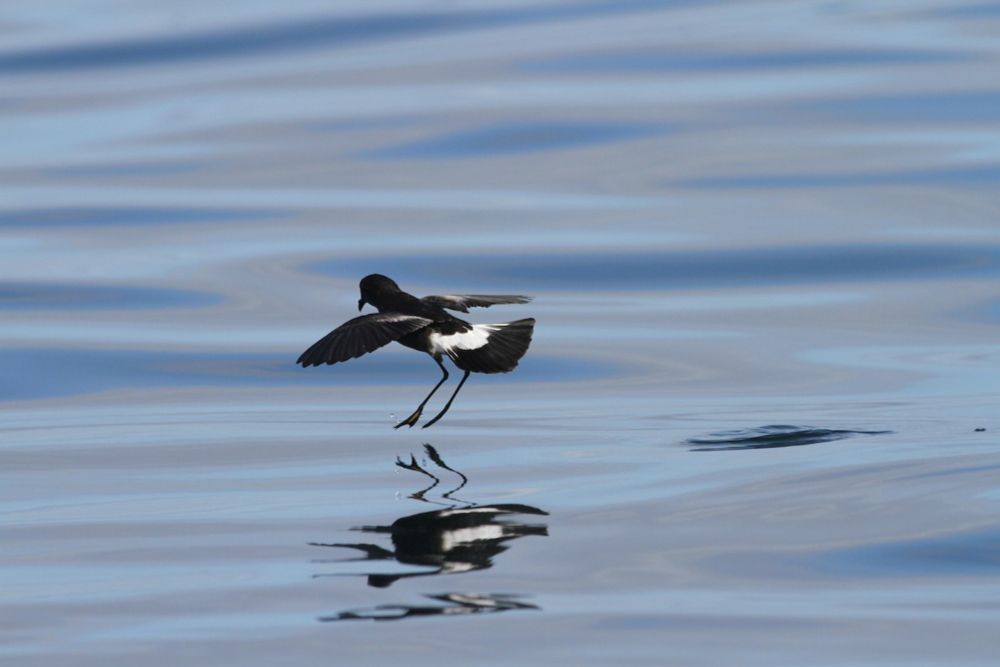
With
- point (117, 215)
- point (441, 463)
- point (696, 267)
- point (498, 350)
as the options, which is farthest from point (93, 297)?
point (441, 463)

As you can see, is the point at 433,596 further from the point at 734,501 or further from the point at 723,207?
the point at 723,207

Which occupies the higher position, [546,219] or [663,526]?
[546,219]

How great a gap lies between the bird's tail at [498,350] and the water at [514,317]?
277 millimetres

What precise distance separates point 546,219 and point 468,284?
6.53 feet

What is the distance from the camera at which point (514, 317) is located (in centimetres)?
954

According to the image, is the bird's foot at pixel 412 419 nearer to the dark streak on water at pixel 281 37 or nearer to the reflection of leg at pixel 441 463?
the reflection of leg at pixel 441 463

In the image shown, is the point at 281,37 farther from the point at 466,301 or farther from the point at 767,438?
the point at 767,438

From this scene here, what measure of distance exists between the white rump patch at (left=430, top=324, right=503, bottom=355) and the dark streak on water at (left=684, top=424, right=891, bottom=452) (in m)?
0.85

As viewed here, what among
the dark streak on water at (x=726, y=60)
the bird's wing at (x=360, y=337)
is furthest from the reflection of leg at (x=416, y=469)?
the dark streak on water at (x=726, y=60)

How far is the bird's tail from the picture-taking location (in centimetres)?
653

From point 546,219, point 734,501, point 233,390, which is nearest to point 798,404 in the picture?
point 734,501

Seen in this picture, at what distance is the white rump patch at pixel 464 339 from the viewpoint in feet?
21.9

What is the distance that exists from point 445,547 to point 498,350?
1.95 metres

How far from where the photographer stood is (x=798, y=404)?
724 centimetres
